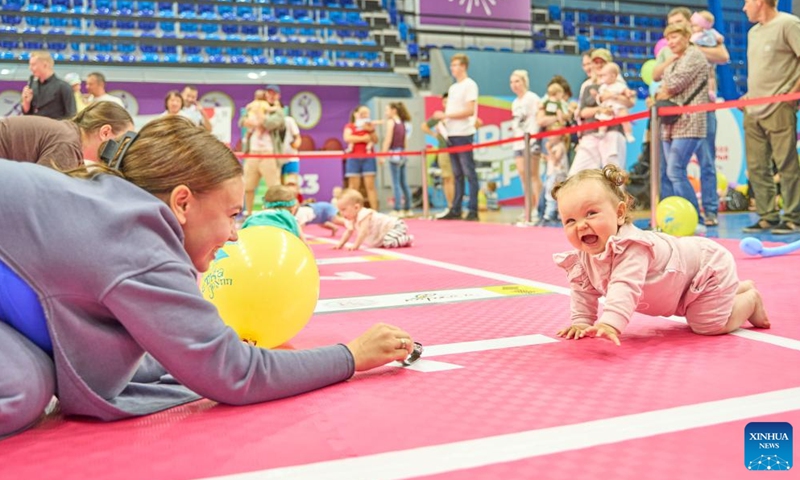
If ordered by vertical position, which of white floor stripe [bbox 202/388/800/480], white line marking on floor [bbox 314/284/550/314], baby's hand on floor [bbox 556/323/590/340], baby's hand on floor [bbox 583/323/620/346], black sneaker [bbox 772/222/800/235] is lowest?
black sneaker [bbox 772/222/800/235]

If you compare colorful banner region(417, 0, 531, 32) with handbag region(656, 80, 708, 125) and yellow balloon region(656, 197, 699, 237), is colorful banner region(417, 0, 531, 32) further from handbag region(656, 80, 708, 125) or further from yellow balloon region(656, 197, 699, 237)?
yellow balloon region(656, 197, 699, 237)

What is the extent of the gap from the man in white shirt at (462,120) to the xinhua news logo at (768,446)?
8.09 meters

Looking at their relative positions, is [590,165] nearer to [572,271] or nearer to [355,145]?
[355,145]

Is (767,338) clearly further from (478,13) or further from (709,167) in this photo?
(478,13)

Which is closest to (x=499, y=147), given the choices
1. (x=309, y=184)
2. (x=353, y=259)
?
(x=309, y=184)

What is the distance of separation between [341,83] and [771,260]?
1268cm

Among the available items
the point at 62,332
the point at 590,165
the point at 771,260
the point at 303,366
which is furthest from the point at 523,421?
the point at 590,165

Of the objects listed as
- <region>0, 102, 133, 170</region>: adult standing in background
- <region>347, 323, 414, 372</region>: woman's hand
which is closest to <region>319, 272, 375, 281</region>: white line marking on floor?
<region>0, 102, 133, 170</region>: adult standing in background

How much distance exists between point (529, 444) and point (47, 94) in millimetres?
6408

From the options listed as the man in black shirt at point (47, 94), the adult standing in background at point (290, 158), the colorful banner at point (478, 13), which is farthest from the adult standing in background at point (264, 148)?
the colorful banner at point (478, 13)

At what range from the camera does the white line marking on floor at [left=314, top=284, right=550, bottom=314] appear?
3.27 metres

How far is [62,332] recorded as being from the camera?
58.4 inches

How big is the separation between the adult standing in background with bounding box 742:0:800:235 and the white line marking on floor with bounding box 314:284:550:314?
324 cm

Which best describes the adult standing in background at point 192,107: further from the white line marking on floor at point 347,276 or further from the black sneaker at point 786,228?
the black sneaker at point 786,228
